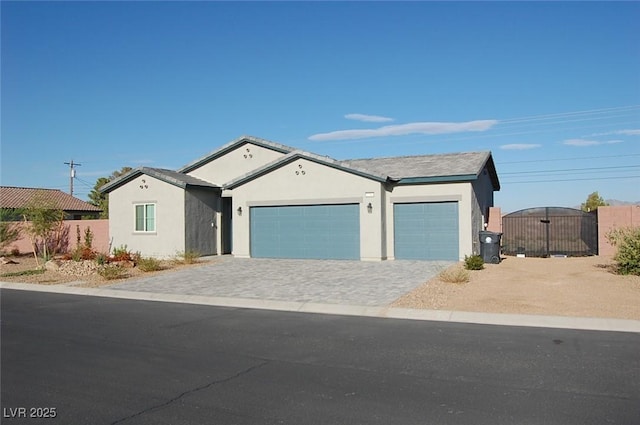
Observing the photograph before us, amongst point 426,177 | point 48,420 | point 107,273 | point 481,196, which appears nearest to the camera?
point 48,420

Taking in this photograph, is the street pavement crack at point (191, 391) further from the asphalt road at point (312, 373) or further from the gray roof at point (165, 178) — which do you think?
the gray roof at point (165, 178)

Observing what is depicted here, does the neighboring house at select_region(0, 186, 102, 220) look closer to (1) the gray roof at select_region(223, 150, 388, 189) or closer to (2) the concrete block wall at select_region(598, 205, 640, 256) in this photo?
(1) the gray roof at select_region(223, 150, 388, 189)

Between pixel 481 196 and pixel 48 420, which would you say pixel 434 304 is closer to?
pixel 48 420

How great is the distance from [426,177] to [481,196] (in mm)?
4722

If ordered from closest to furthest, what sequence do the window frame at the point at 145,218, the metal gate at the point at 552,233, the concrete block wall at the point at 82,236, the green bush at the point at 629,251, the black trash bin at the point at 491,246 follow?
the green bush at the point at 629,251 → the black trash bin at the point at 491,246 → the metal gate at the point at 552,233 → the window frame at the point at 145,218 → the concrete block wall at the point at 82,236

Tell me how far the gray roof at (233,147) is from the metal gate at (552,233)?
36.2ft

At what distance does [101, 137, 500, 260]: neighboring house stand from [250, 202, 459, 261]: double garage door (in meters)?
0.04

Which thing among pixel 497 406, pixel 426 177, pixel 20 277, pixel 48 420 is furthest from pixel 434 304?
pixel 20 277

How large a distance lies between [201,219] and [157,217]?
6.71 ft

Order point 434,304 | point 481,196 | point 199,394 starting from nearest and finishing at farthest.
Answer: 1. point 199,394
2. point 434,304
3. point 481,196

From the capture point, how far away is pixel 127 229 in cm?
2655

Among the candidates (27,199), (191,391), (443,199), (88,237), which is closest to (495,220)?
(443,199)

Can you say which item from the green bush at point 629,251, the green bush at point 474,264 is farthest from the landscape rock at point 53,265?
the green bush at point 629,251

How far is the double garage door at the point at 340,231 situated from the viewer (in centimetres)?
2130
